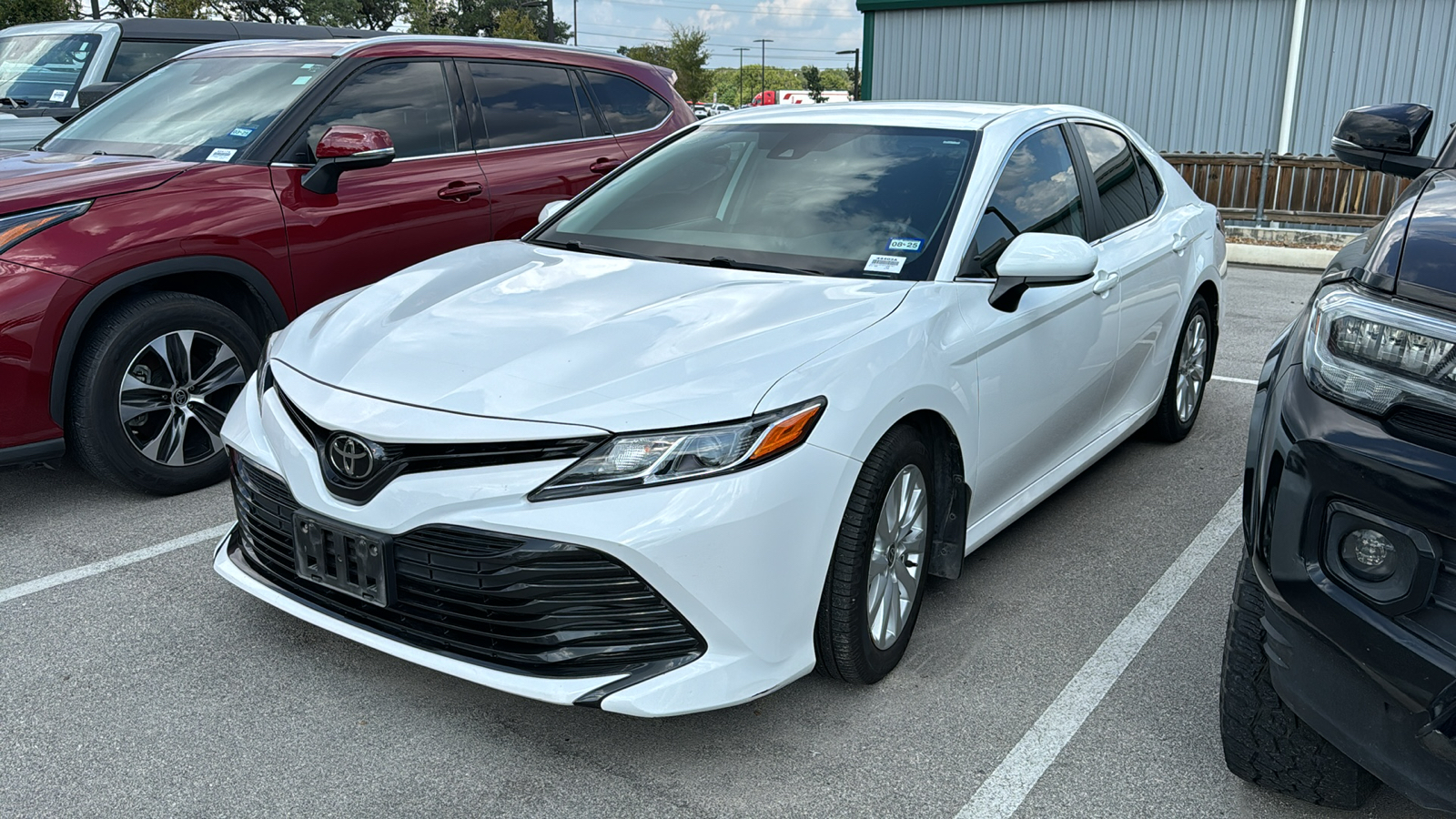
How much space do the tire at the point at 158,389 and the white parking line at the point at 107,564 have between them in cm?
45

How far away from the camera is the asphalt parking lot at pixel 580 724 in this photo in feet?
8.06

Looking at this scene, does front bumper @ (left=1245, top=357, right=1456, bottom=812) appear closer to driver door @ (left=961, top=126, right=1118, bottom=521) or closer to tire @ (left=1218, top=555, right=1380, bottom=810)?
tire @ (left=1218, top=555, right=1380, bottom=810)

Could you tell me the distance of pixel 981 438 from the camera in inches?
124

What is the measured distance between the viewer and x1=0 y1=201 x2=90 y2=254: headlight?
373 cm

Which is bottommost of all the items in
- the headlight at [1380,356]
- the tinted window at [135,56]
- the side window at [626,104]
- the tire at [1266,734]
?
the tire at [1266,734]

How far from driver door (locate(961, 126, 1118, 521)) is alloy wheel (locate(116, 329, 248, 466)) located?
2.76m

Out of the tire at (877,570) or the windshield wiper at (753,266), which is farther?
the windshield wiper at (753,266)

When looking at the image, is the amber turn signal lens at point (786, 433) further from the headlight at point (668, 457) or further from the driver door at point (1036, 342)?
the driver door at point (1036, 342)

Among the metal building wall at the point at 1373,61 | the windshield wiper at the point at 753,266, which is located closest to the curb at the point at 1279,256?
the metal building wall at the point at 1373,61

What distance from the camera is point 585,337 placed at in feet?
9.06

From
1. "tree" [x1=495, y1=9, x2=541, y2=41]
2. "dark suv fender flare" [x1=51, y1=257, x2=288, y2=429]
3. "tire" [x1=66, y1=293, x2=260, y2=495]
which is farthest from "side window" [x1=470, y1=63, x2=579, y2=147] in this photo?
"tree" [x1=495, y1=9, x2=541, y2=41]

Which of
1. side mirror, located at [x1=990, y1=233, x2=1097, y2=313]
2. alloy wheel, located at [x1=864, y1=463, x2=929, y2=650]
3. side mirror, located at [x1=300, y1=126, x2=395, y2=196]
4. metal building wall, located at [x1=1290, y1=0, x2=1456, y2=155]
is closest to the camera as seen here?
alloy wheel, located at [x1=864, y1=463, x2=929, y2=650]

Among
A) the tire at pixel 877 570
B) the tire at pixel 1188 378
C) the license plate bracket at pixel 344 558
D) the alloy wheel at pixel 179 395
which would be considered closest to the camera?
the license plate bracket at pixel 344 558

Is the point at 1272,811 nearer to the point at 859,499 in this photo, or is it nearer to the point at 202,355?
the point at 859,499
